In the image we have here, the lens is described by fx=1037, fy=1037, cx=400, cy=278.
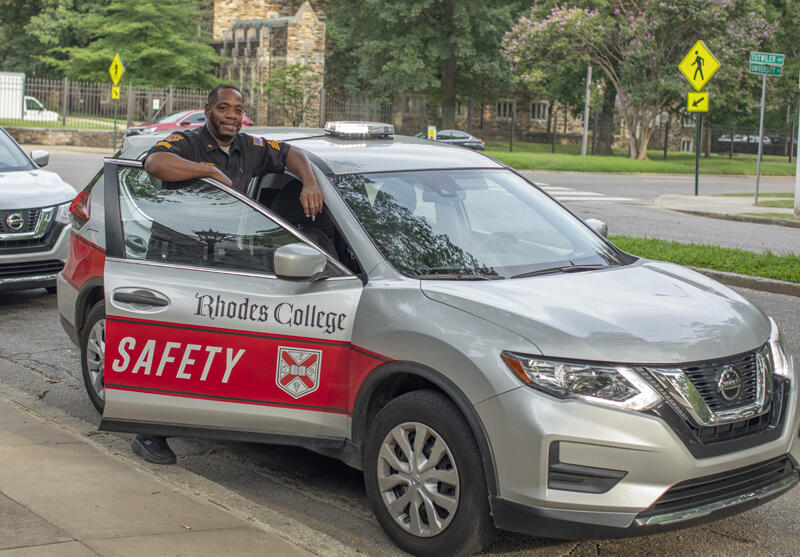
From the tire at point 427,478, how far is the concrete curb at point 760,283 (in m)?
7.38

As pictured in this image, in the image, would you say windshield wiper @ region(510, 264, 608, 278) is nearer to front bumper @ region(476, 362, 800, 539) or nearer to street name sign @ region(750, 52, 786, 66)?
front bumper @ region(476, 362, 800, 539)

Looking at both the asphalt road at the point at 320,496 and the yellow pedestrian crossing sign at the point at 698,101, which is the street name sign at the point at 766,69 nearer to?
the yellow pedestrian crossing sign at the point at 698,101

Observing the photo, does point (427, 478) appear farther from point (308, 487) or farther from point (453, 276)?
point (308, 487)

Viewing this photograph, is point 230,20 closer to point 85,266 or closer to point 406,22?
point 406,22

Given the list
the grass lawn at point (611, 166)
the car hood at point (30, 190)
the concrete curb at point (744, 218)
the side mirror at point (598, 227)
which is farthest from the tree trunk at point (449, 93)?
the side mirror at point (598, 227)

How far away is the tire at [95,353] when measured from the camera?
5.71 meters

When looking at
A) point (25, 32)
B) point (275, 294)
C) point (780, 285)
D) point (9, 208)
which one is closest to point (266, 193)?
point (275, 294)

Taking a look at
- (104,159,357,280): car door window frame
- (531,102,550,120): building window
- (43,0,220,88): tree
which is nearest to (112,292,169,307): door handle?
(104,159,357,280): car door window frame

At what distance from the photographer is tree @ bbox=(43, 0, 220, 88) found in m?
49.3

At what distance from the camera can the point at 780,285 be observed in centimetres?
1061

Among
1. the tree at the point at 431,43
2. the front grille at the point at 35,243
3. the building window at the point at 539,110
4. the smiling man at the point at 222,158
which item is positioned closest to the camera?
the smiling man at the point at 222,158

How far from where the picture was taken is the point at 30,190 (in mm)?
9414

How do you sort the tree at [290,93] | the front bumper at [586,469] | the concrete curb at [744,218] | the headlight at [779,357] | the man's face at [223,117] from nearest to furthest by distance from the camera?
the front bumper at [586,469]
the headlight at [779,357]
the man's face at [223,117]
the concrete curb at [744,218]
the tree at [290,93]

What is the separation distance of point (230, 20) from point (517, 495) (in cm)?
6312
